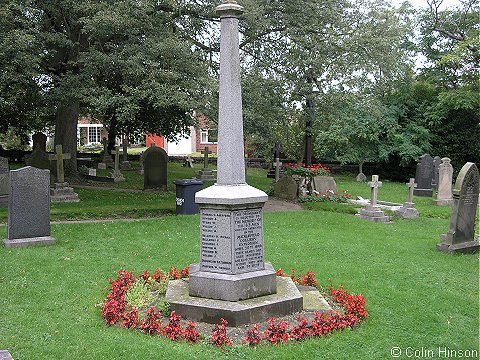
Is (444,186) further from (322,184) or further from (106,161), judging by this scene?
(106,161)

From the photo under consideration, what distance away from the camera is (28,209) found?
10.3m

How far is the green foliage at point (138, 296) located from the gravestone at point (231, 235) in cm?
33

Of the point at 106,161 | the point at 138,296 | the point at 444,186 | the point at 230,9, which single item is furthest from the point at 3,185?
the point at 444,186

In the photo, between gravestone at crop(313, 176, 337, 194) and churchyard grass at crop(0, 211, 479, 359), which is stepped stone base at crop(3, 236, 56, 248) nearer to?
churchyard grass at crop(0, 211, 479, 359)

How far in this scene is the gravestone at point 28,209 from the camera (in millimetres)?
10125

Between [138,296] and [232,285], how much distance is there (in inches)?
54.5

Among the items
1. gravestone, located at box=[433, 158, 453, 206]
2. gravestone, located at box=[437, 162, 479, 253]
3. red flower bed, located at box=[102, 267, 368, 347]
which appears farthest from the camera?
gravestone, located at box=[433, 158, 453, 206]

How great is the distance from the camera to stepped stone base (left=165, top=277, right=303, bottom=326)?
591 cm

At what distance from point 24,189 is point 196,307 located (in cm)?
600

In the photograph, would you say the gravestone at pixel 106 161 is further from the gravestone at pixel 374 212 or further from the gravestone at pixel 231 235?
the gravestone at pixel 231 235

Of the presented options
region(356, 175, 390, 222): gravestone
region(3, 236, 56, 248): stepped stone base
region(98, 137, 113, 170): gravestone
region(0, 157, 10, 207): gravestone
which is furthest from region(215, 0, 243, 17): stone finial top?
region(98, 137, 113, 170): gravestone

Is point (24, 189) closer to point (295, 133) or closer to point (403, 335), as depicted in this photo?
point (403, 335)

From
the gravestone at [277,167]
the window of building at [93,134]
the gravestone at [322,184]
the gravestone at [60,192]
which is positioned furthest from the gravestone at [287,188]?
the window of building at [93,134]

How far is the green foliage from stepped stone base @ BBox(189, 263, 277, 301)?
2.21ft
